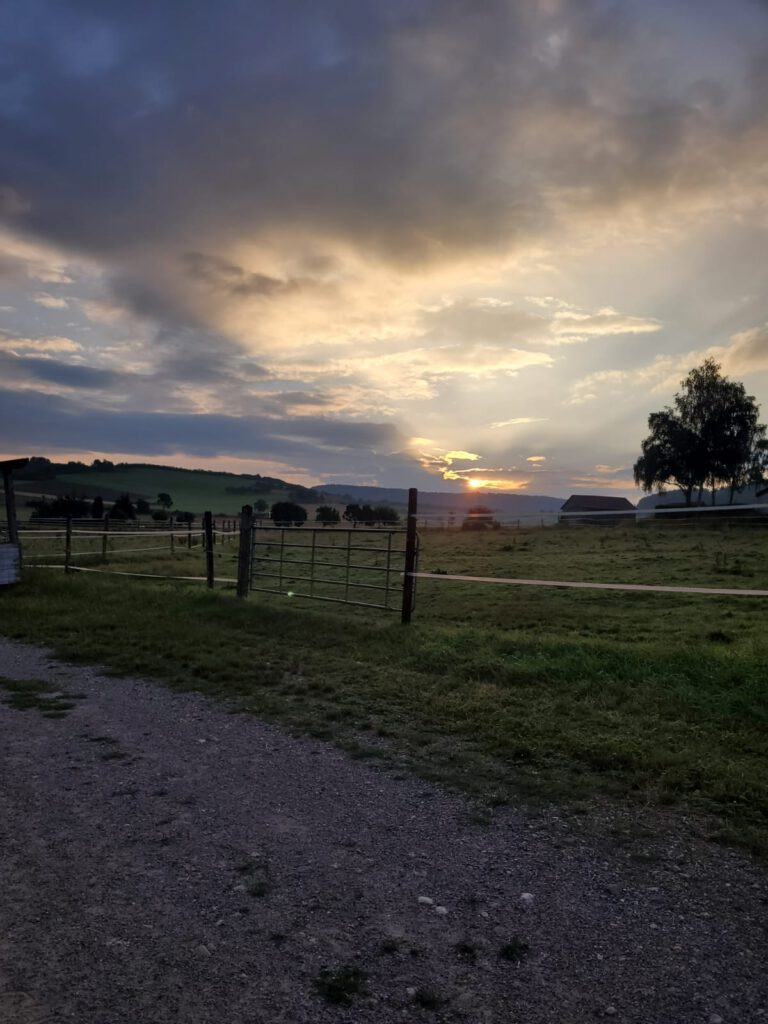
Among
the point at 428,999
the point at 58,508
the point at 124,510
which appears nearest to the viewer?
the point at 428,999

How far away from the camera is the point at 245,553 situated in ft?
38.3

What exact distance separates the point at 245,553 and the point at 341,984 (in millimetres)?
9795

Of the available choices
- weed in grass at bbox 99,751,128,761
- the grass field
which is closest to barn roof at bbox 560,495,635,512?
the grass field

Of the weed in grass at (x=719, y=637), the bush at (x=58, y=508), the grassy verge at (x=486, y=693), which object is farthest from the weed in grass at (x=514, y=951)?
the bush at (x=58, y=508)

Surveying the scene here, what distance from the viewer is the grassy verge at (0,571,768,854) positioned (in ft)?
13.6

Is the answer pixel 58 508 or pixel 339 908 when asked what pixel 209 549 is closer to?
pixel 339 908

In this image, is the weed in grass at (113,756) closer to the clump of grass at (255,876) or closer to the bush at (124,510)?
the clump of grass at (255,876)

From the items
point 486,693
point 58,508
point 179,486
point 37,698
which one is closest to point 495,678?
point 486,693

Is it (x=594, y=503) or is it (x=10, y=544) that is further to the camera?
(x=594, y=503)

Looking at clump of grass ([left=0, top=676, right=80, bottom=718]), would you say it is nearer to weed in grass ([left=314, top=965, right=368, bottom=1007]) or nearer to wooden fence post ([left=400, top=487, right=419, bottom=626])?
weed in grass ([left=314, top=965, right=368, bottom=1007])

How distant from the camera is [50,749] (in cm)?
453

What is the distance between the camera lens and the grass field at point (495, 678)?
13.8 ft

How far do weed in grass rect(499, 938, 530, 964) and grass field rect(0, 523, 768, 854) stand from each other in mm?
1372

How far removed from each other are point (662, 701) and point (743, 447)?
187 feet
